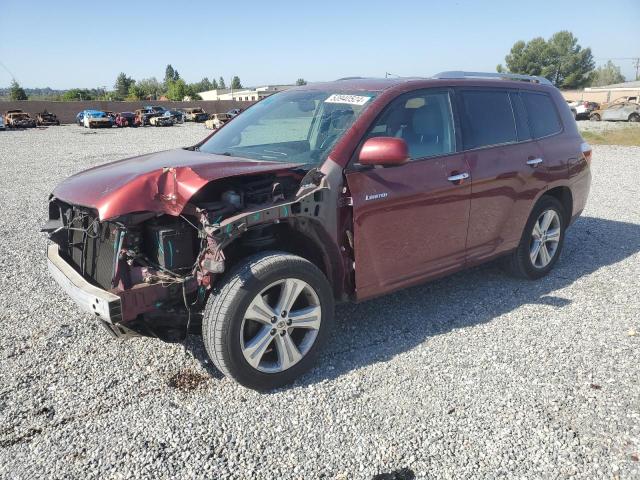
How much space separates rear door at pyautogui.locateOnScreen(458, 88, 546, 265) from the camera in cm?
422

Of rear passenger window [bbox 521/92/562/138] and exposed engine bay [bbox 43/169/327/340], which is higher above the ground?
rear passenger window [bbox 521/92/562/138]

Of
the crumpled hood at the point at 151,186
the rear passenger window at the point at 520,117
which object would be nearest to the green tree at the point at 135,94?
the rear passenger window at the point at 520,117

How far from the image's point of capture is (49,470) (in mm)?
2539

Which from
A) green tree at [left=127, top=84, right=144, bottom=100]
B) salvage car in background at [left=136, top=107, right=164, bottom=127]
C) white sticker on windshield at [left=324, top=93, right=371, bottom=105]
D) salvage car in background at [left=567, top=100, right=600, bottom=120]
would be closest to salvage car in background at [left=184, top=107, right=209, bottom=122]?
salvage car in background at [left=136, top=107, right=164, bottom=127]

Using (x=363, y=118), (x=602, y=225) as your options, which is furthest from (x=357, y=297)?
(x=602, y=225)

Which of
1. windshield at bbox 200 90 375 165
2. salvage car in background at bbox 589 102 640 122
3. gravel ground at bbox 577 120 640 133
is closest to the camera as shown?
windshield at bbox 200 90 375 165

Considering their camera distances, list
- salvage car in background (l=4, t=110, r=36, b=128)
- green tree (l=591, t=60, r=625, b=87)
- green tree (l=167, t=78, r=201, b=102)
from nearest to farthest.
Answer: salvage car in background (l=4, t=110, r=36, b=128), green tree (l=167, t=78, r=201, b=102), green tree (l=591, t=60, r=625, b=87)

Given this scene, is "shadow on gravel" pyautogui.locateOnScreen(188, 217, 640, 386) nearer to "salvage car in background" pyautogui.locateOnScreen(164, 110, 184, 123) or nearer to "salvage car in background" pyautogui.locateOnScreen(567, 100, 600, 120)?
"salvage car in background" pyautogui.locateOnScreen(567, 100, 600, 120)

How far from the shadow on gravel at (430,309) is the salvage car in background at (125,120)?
41.6 meters

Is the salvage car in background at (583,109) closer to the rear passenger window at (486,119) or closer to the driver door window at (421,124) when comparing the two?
the rear passenger window at (486,119)

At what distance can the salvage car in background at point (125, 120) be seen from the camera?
41656 millimetres

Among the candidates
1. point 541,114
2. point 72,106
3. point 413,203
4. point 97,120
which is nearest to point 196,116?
point 97,120

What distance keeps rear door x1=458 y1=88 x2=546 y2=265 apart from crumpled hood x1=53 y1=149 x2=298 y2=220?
171 centimetres

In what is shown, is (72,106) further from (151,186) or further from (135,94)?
(151,186)
